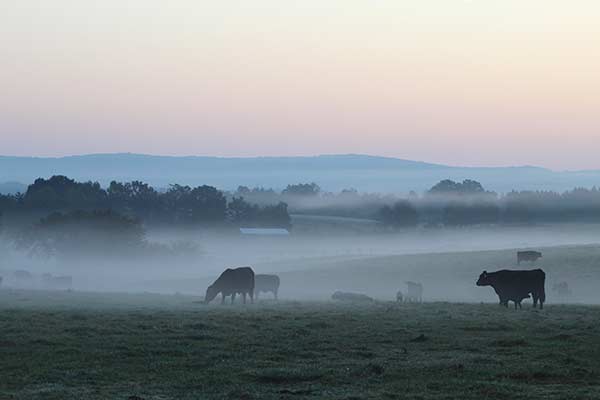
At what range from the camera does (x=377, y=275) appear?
79.5m

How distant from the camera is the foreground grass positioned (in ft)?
57.3

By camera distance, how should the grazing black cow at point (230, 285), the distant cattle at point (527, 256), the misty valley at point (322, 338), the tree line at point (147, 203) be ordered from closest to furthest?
the misty valley at point (322, 338) < the grazing black cow at point (230, 285) < the distant cattle at point (527, 256) < the tree line at point (147, 203)

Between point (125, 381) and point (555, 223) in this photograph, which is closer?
point (125, 381)

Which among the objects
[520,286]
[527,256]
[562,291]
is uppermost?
[527,256]

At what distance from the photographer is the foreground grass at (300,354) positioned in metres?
17.5

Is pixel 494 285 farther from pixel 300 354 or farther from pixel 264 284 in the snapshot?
pixel 300 354

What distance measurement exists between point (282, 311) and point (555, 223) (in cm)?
12751

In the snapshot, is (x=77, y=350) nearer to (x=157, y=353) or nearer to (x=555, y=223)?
(x=157, y=353)

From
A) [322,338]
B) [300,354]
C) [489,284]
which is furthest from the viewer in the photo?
[489,284]

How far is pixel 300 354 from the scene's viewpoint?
71.2ft

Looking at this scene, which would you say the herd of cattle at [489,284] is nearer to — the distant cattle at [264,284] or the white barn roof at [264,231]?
the distant cattle at [264,284]

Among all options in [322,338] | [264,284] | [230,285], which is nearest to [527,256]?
[264,284]

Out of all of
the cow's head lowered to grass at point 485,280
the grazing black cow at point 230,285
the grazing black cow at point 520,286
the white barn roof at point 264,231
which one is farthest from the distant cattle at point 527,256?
the white barn roof at point 264,231

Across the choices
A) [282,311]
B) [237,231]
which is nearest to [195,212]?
[237,231]
